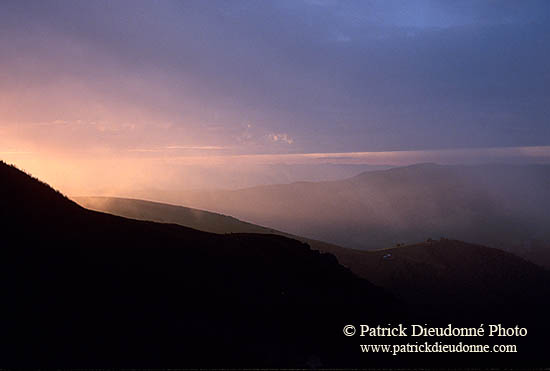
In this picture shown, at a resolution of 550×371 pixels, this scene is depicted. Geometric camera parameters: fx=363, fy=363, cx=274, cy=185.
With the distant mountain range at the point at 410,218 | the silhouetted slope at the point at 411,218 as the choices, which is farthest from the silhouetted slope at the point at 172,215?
the silhouetted slope at the point at 411,218

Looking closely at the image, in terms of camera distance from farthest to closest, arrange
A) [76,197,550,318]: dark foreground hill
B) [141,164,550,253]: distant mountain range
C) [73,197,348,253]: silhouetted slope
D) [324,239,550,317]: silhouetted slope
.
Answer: [141,164,550,253]: distant mountain range, [73,197,348,253]: silhouetted slope, [324,239,550,317]: silhouetted slope, [76,197,550,318]: dark foreground hill

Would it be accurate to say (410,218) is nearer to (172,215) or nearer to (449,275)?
(172,215)

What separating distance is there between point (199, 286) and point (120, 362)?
4.68m

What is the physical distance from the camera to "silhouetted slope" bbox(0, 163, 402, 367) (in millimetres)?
10438

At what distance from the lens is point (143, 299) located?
1253cm

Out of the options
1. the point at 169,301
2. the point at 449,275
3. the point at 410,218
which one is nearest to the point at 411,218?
the point at 410,218

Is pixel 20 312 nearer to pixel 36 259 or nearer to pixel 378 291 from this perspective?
pixel 36 259

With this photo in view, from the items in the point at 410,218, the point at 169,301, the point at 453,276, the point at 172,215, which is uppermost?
the point at 410,218

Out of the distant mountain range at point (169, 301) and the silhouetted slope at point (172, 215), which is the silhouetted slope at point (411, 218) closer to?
the silhouetted slope at point (172, 215)

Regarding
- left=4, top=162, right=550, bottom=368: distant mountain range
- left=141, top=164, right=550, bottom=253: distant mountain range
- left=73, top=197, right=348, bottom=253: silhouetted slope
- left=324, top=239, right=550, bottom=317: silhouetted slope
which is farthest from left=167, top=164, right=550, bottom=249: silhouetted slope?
left=4, top=162, right=550, bottom=368: distant mountain range

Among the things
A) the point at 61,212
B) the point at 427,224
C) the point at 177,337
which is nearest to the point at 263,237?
the point at 61,212

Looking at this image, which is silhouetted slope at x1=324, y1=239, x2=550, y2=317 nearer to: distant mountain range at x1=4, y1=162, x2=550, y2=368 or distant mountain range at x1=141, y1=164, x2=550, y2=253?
distant mountain range at x1=4, y1=162, x2=550, y2=368

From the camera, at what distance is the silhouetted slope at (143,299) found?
411 inches

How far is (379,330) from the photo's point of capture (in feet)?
53.9
